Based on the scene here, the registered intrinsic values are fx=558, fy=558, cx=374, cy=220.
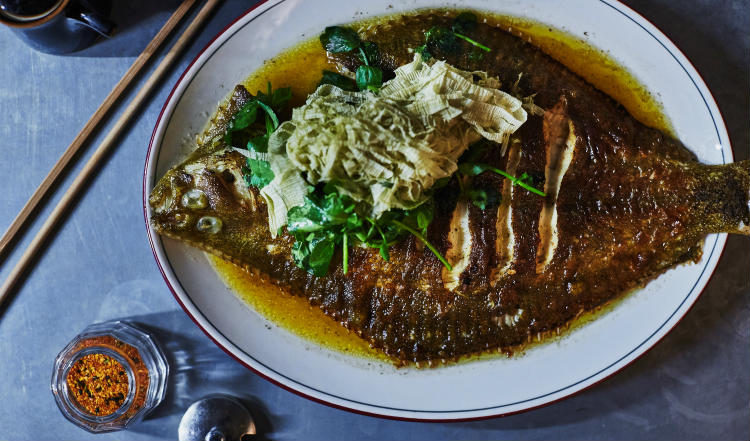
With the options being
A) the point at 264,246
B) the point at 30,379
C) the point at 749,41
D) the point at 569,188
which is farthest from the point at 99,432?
the point at 749,41

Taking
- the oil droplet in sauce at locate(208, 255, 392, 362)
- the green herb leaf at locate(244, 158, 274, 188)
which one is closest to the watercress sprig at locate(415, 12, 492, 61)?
the green herb leaf at locate(244, 158, 274, 188)

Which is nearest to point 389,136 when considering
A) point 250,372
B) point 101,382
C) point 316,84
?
point 316,84

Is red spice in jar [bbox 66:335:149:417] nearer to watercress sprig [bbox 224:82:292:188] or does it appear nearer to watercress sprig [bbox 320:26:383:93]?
watercress sprig [bbox 224:82:292:188]

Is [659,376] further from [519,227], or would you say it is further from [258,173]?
[258,173]

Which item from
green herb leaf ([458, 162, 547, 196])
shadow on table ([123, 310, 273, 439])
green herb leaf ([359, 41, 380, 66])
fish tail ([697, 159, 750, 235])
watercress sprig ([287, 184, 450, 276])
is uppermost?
green herb leaf ([359, 41, 380, 66])

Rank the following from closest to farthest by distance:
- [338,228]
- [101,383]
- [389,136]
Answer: [389,136] → [338,228] → [101,383]

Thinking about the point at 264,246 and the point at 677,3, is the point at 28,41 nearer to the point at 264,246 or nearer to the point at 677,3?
the point at 264,246
